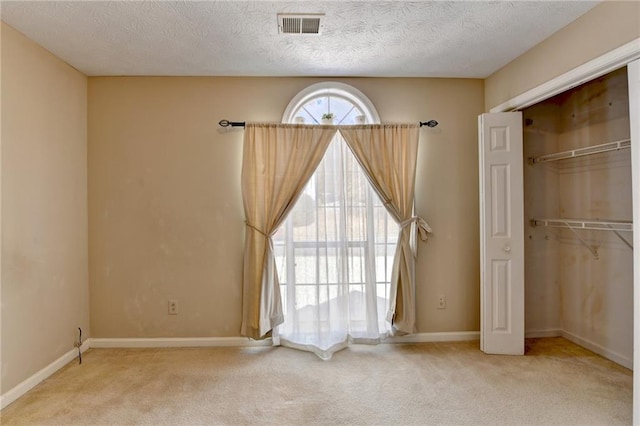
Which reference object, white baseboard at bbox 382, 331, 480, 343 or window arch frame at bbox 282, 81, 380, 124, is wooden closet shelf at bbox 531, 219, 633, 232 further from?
window arch frame at bbox 282, 81, 380, 124

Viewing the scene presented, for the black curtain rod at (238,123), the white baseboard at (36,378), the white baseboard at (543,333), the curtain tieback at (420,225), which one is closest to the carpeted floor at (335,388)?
the white baseboard at (36,378)

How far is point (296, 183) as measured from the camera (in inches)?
121

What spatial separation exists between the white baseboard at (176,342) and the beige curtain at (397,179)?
125cm

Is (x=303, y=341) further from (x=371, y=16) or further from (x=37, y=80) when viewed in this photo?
(x=37, y=80)

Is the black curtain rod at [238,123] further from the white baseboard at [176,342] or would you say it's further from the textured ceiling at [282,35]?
the white baseboard at [176,342]

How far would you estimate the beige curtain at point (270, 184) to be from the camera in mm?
3053

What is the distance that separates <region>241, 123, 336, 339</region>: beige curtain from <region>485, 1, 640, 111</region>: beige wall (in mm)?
1541

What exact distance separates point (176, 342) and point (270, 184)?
166 centimetres

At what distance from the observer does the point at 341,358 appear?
2.89 meters

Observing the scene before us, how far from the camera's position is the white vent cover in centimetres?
216

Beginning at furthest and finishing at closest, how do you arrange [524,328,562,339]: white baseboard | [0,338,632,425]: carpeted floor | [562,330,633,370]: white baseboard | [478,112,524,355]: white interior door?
[524,328,562,339]: white baseboard < [478,112,524,355]: white interior door < [562,330,633,370]: white baseboard < [0,338,632,425]: carpeted floor

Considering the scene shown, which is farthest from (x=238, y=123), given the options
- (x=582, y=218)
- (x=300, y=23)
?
(x=582, y=218)

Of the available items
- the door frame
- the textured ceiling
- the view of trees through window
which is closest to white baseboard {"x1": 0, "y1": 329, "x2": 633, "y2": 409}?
the view of trees through window

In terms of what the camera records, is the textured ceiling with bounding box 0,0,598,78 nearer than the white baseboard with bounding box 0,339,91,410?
Yes
